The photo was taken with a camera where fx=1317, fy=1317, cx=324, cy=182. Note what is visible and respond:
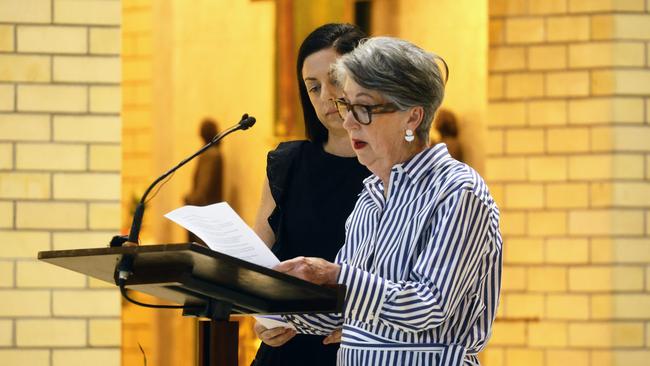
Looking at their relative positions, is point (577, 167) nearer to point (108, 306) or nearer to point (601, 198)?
point (601, 198)

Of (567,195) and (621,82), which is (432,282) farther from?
(567,195)

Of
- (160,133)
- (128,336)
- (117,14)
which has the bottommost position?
(128,336)

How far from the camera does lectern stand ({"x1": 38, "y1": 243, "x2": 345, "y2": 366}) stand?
2.46m

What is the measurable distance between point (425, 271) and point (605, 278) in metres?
5.26

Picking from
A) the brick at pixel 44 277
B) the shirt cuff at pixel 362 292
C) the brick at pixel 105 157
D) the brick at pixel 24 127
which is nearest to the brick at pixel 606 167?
the brick at pixel 105 157

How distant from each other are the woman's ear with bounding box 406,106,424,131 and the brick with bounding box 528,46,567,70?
17.5 ft

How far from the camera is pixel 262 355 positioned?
143 inches

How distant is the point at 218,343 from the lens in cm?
272

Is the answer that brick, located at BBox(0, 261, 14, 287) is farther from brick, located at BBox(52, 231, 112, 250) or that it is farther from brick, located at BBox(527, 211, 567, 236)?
brick, located at BBox(527, 211, 567, 236)

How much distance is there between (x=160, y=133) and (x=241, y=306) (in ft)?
16.9

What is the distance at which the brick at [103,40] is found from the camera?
6.55 metres

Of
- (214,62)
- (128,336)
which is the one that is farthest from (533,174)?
(128,336)

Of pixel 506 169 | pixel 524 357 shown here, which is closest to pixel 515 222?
pixel 506 169

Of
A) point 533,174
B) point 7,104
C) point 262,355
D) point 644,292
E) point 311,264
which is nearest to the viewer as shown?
point 311,264
